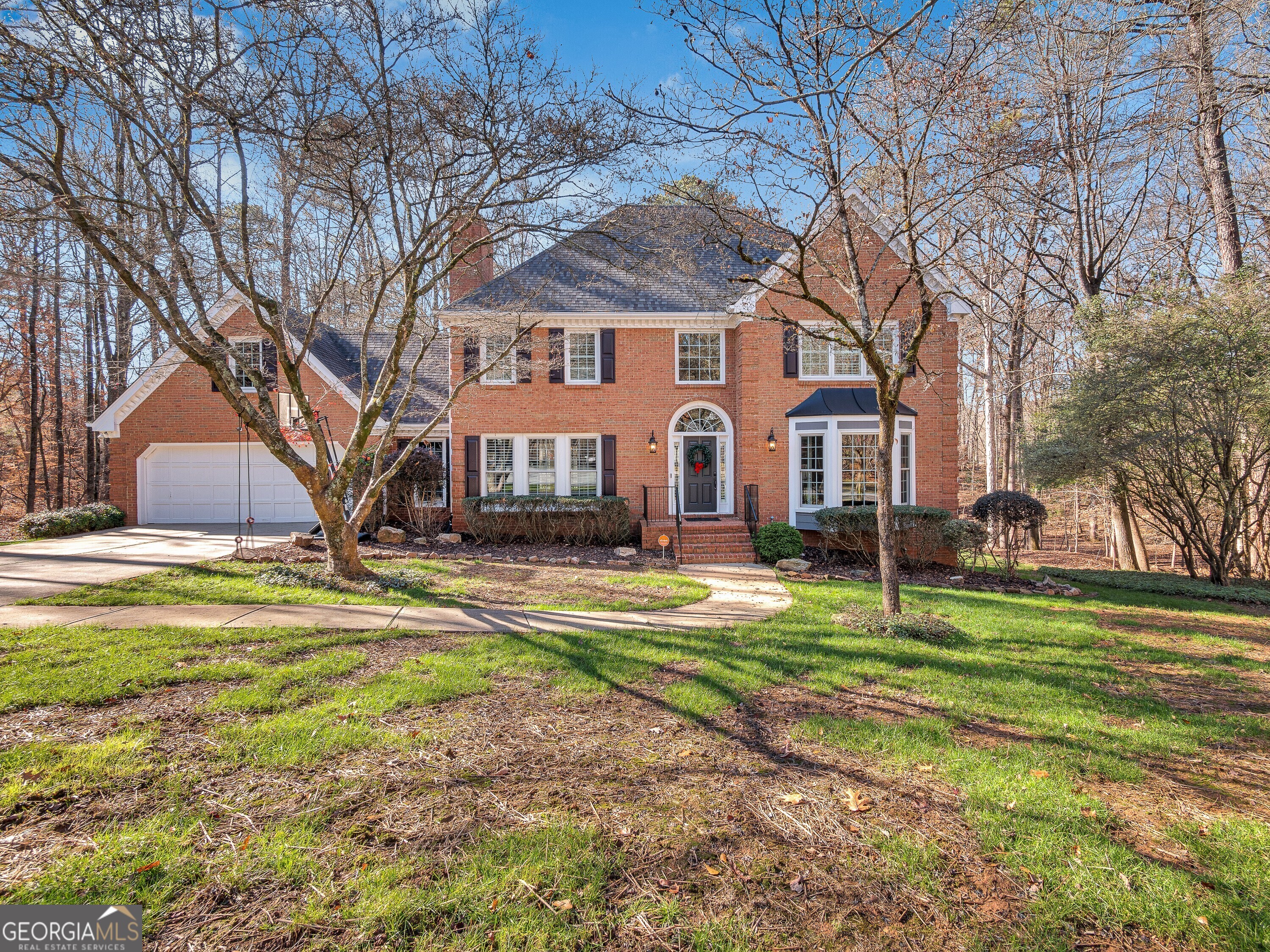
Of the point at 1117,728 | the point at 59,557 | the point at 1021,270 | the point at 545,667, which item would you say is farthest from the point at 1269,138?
the point at 59,557

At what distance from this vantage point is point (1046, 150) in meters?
6.29

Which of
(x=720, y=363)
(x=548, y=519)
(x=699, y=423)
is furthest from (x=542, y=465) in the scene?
(x=720, y=363)

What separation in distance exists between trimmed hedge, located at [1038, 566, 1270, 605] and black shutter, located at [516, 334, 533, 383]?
11476 millimetres

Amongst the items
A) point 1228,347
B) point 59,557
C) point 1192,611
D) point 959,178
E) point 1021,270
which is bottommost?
point 1192,611

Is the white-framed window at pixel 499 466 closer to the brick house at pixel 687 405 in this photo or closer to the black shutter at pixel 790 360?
the brick house at pixel 687 405

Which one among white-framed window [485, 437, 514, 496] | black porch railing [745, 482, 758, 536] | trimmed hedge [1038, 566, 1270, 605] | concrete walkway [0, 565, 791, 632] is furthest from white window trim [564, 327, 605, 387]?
trimmed hedge [1038, 566, 1270, 605]

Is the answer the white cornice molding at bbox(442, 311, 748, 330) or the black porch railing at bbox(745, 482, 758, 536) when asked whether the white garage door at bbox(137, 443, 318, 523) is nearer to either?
the white cornice molding at bbox(442, 311, 748, 330)

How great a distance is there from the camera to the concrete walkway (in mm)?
5871

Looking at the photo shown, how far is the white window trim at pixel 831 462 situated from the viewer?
12430mm

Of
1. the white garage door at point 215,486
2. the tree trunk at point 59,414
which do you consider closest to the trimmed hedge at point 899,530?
the white garage door at point 215,486

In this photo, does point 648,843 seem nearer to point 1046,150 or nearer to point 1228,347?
point 1046,150

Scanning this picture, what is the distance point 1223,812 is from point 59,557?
557 inches

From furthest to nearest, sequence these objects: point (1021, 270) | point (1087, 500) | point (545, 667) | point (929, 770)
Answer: point (1087, 500)
point (1021, 270)
point (545, 667)
point (929, 770)

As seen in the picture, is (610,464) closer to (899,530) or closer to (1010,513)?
(899,530)
